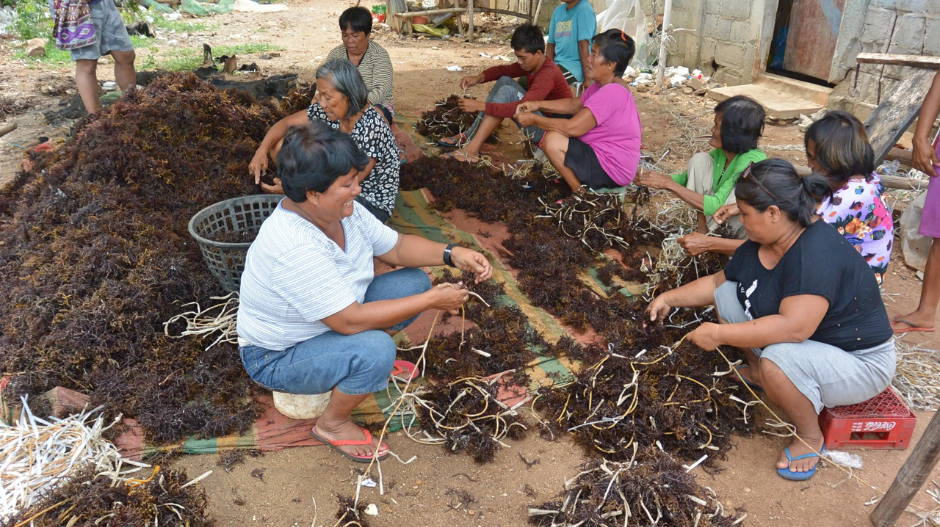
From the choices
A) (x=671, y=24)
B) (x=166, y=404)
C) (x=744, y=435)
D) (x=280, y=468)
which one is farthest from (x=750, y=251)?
(x=671, y=24)

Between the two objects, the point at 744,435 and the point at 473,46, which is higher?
the point at 473,46

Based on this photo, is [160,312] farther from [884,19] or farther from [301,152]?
[884,19]

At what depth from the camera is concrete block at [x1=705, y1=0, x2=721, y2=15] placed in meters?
7.79

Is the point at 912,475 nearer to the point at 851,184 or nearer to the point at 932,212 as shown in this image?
the point at 851,184

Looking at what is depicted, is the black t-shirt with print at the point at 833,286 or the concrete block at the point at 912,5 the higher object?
the concrete block at the point at 912,5

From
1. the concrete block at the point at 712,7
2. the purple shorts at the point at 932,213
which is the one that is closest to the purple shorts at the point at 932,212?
the purple shorts at the point at 932,213

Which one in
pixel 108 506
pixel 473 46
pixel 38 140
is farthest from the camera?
pixel 473 46

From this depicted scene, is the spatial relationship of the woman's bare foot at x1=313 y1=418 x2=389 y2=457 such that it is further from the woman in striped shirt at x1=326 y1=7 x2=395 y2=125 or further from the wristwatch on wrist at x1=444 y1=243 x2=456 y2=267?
the woman in striped shirt at x1=326 y1=7 x2=395 y2=125

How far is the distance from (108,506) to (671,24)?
8422mm

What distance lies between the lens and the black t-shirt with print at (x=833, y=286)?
240 centimetres

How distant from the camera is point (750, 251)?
275cm

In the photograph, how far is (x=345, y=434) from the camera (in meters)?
2.67

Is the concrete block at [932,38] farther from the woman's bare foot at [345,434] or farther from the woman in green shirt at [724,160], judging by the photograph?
the woman's bare foot at [345,434]

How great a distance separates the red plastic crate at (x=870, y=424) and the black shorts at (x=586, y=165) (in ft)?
7.15
